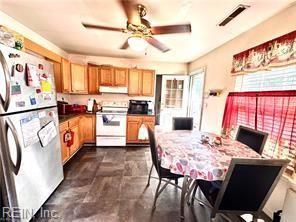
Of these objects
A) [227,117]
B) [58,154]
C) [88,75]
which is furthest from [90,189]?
[88,75]

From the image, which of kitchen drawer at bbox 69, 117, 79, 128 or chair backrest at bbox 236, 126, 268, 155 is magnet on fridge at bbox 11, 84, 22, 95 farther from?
chair backrest at bbox 236, 126, 268, 155

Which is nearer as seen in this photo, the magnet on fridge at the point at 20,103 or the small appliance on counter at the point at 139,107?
the magnet on fridge at the point at 20,103

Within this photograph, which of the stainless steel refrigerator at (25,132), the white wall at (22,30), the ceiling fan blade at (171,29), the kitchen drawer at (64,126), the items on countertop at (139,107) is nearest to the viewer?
the stainless steel refrigerator at (25,132)

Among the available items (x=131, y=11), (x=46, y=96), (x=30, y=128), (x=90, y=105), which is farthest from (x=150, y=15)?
(x=90, y=105)

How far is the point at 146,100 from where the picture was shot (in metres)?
4.64

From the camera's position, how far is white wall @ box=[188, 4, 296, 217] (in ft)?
5.70

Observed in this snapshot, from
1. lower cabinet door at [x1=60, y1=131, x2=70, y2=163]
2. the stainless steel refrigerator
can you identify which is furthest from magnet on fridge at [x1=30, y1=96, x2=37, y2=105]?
lower cabinet door at [x1=60, y1=131, x2=70, y2=163]

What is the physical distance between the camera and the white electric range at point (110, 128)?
3.85 meters

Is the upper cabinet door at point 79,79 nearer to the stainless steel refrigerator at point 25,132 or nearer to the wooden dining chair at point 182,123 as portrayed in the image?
the stainless steel refrigerator at point 25,132

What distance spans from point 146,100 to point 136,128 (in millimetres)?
1007

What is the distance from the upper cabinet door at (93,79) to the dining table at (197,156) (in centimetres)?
274

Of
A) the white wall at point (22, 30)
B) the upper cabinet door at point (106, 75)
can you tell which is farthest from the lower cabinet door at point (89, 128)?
the white wall at point (22, 30)

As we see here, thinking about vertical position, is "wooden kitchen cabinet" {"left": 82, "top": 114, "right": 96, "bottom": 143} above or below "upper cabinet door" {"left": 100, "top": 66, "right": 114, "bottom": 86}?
below

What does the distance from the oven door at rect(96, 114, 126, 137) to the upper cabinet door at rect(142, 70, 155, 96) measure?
0.97m
